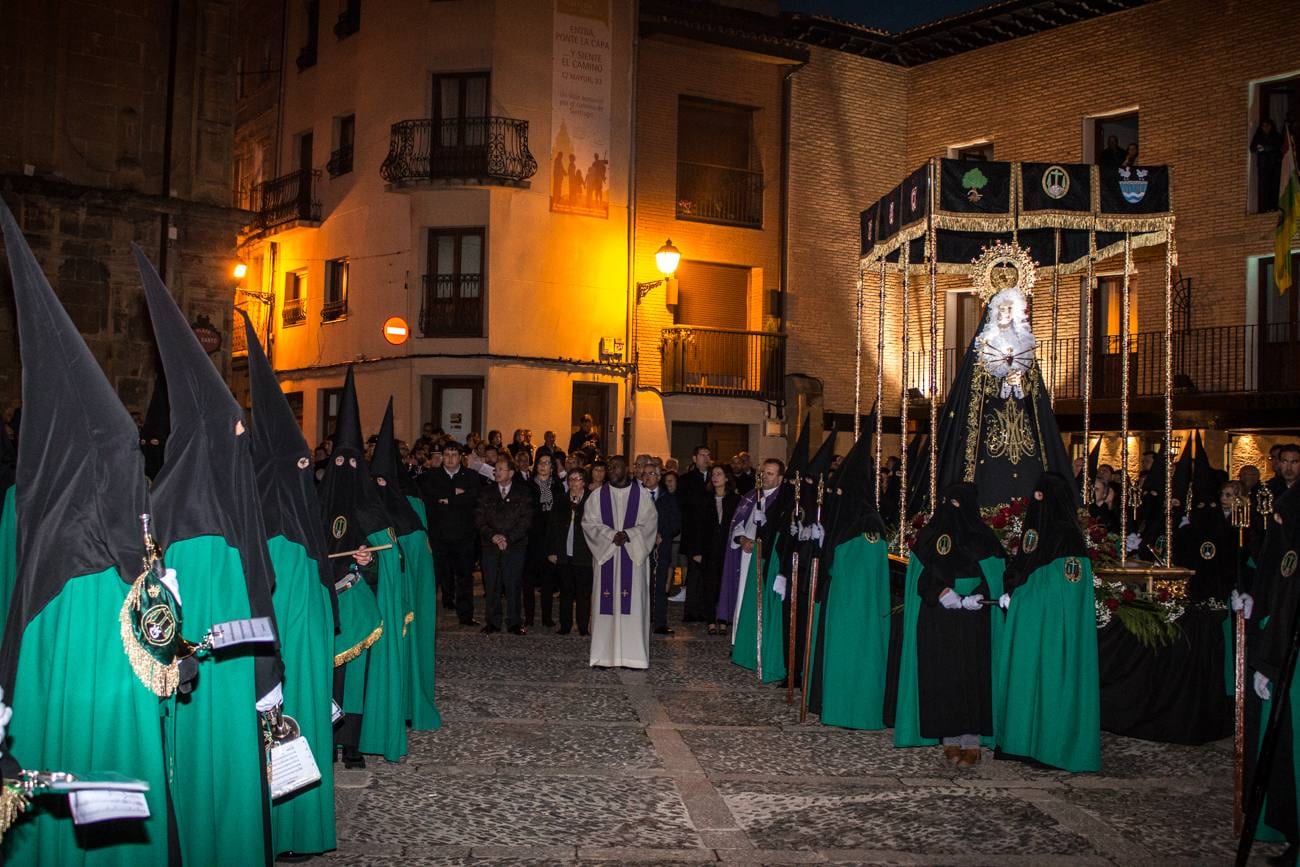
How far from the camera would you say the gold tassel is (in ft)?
24.0

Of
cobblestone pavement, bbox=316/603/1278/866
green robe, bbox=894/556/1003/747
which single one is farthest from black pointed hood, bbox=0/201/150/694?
green robe, bbox=894/556/1003/747

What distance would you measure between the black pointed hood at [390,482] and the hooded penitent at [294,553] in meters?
1.97

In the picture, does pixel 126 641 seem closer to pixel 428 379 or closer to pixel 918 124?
pixel 428 379

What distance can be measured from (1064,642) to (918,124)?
2082 centimetres

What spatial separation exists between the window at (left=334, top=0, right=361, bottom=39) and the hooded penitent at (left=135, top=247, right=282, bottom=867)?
2354cm

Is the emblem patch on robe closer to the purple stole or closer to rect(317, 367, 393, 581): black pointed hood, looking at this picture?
rect(317, 367, 393, 581): black pointed hood

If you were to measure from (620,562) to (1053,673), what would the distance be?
5.27 m

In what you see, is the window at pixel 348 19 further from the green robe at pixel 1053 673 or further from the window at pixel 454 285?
the green robe at pixel 1053 673

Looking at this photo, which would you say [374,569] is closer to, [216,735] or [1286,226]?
[216,735]

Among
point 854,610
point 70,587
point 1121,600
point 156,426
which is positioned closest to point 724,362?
point 156,426

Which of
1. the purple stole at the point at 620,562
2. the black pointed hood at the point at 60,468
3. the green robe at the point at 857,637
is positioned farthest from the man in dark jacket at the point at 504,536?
the black pointed hood at the point at 60,468

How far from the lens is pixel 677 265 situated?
2539 cm

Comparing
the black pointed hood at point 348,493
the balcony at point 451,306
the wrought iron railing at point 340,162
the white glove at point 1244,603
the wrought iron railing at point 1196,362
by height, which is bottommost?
the white glove at point 1244,603

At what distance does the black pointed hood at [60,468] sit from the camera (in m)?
4.40
